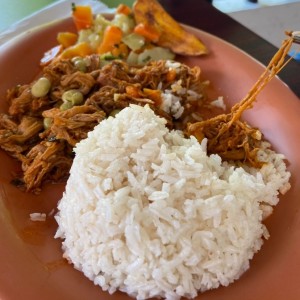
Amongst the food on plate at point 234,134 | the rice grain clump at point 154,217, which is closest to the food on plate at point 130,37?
the food on plate at point 234,134

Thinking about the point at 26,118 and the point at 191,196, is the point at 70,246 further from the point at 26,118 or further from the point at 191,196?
the point at 26,118

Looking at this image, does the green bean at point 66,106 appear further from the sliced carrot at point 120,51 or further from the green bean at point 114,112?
the sliced carrot at point 120,51

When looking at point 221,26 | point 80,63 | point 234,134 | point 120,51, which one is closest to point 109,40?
point 120,51

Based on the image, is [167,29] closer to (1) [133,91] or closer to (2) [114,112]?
(1) [133,91]

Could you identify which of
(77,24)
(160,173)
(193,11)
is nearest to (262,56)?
(193,11)

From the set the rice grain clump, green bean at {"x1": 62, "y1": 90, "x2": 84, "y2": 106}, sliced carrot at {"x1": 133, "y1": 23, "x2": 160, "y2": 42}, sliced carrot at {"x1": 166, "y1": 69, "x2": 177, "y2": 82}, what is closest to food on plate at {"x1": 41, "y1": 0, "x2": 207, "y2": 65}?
sliced carrot at {"x1": 133, "y1": 23, "x2": 160, "y2": 42}
